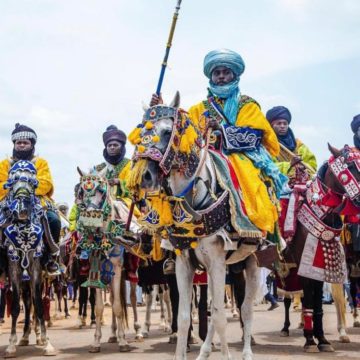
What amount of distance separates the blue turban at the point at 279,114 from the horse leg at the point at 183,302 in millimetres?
5070

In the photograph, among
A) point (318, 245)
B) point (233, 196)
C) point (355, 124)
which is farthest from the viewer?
point (355, 124)

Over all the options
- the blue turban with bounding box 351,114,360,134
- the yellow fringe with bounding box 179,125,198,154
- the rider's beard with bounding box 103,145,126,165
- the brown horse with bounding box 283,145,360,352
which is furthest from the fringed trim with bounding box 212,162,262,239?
the rider's beard with bounding box 103,145,126,165

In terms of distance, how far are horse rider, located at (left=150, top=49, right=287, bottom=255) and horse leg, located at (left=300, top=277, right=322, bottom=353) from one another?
1.73 m

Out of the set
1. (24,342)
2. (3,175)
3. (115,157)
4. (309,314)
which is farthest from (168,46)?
(24,342)

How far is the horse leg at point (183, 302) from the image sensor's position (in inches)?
289

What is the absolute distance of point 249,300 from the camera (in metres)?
8.23

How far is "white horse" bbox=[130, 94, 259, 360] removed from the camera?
270 inches

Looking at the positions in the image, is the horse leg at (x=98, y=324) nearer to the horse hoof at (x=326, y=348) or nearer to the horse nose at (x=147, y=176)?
the horse hoof at (x=326, y=348)

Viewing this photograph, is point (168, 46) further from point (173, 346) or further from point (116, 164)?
point (173, 346)

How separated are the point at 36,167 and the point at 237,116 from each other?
406 centimetres

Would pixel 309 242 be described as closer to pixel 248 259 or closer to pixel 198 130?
pixel 248 259

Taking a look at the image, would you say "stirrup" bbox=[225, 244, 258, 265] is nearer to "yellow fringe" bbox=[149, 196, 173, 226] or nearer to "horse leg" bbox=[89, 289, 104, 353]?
"yellow fringe" bbox=[149, 196, 173, 226]

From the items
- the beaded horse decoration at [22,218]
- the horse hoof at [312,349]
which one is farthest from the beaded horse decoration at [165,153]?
the horse hoof at [312,349]

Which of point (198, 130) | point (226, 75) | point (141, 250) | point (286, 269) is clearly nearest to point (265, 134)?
point (226, 75)
